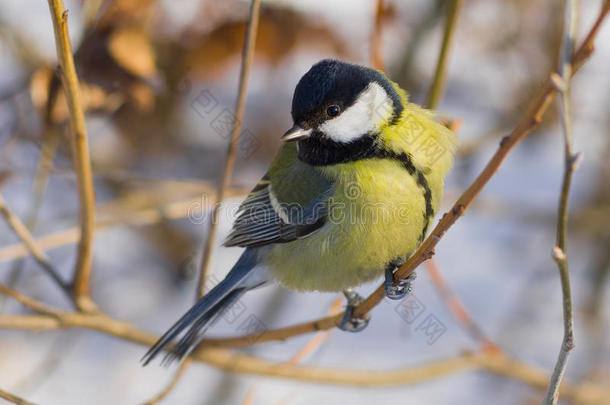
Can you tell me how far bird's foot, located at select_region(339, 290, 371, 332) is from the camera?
1.23 metres

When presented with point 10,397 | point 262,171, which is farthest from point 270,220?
point 262,171

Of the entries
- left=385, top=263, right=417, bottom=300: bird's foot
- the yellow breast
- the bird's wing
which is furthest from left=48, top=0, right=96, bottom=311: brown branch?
left=385, top=263, right=417, bottom=300: bird's foot

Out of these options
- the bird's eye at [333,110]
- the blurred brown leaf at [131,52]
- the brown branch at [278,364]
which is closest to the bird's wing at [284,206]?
the bird's eye at [333,110]

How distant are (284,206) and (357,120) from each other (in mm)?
244

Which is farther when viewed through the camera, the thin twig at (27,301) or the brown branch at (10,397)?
the thin twig at (27,301)

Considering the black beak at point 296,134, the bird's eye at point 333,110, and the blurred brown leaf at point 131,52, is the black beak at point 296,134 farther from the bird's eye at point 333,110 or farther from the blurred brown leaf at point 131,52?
the blurred brown leaf at point 131,52

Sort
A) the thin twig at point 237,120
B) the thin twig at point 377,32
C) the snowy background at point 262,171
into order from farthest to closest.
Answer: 1. the snowy background at point 262,171
2. the thin twig at point 377,32
3. the thin twig at point 237,120

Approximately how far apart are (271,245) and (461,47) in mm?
1925

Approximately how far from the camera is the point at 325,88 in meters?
1.12

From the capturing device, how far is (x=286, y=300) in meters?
2.27

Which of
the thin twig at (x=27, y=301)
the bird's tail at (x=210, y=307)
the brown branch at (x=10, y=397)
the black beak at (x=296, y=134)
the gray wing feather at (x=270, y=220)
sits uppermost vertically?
the black beak at (x=296, y=134)

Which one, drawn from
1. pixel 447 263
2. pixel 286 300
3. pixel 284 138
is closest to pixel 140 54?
pixel 284 138

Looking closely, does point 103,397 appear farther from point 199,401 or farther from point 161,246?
point 161,246

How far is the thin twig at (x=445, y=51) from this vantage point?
111cm
